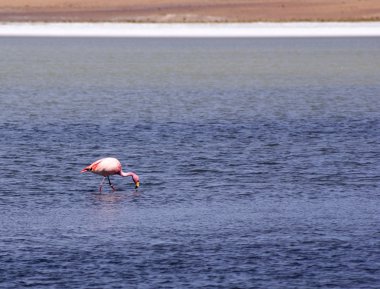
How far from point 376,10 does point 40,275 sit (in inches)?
5604

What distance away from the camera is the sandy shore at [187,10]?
148m

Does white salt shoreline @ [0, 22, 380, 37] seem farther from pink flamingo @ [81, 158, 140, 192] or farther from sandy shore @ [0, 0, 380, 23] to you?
pink flamingo @ [81, 158, 140, 192]

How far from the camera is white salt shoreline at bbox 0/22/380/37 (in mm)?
137750

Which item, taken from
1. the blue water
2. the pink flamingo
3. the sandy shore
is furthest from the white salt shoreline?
the pink flamingo

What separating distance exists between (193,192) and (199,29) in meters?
122

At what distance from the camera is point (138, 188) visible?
23.8 metres

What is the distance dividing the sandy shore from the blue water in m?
96.1

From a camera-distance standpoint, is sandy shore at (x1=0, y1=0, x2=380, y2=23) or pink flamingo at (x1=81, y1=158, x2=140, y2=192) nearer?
pink flamingo at (x1=81, y1=158, x2=140, y2=192)

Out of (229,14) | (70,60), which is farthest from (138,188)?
(229,14)

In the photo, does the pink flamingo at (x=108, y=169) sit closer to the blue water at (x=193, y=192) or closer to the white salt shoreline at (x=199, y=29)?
the blue water at (x=193, y=192)

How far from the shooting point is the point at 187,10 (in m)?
156

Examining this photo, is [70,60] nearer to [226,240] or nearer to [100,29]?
[100,29]

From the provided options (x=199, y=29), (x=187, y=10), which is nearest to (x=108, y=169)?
(x=199, y=29)

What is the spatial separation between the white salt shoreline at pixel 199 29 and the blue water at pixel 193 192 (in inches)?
3400
